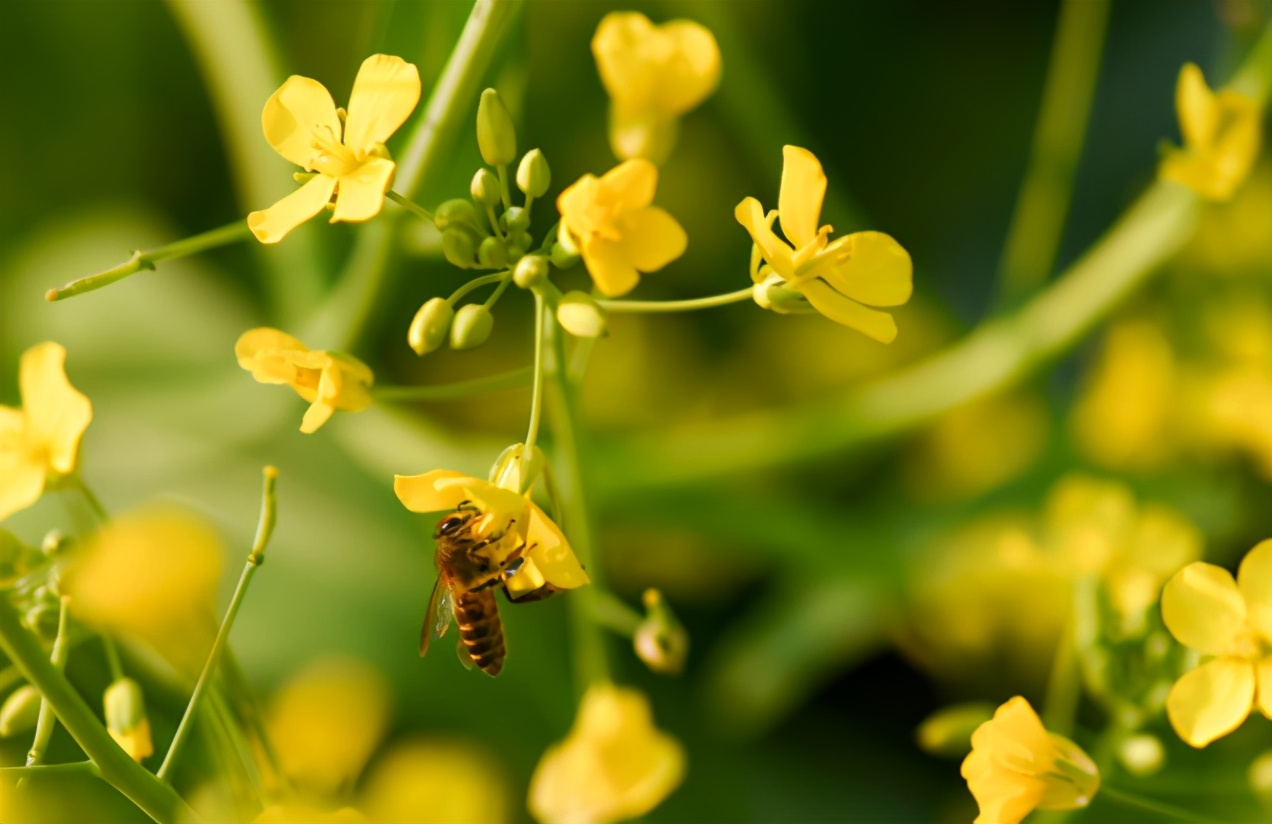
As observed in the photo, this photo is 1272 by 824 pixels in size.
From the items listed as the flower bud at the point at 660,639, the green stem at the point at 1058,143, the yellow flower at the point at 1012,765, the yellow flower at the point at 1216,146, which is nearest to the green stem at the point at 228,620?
the flower bud at the point at 660,639

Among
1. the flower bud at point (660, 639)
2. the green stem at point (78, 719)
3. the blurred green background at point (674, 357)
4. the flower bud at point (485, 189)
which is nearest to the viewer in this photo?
the green stem at point (78, 719)

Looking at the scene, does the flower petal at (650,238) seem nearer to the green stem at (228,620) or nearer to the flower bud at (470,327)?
the flower bud at (470,327)

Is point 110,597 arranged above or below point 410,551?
above

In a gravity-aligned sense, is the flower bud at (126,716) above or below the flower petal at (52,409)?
below

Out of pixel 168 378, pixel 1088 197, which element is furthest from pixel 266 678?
pixel 1088 197

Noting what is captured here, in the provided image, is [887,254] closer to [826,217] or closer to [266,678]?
[826,217]

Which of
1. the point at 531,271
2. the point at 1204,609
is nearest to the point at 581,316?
the point at 531,271

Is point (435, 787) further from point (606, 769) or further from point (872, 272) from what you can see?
point (872, 272)
